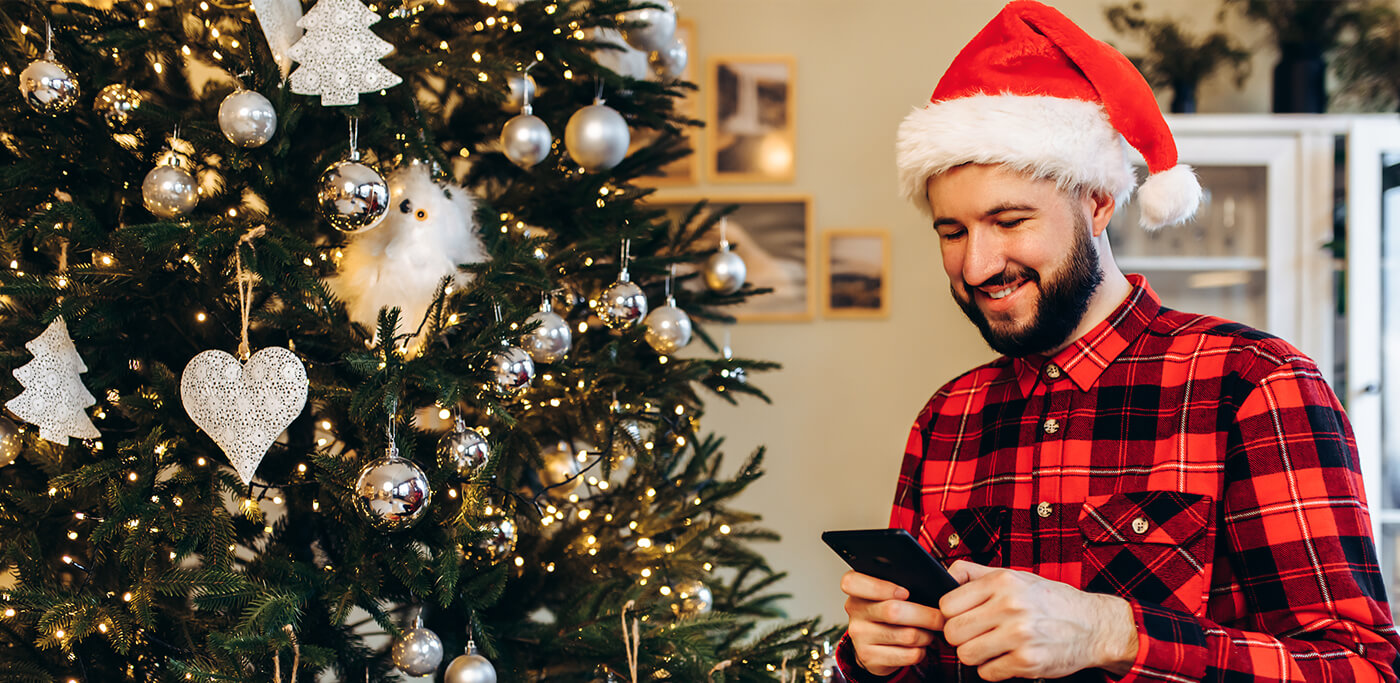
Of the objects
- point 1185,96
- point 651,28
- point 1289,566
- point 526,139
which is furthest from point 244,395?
point 1185,96

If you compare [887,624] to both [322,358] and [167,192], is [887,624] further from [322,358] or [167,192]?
[167,192]

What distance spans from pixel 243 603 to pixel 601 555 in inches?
19.2

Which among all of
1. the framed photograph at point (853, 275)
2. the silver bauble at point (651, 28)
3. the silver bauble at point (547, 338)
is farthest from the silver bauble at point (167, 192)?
the framed photograph at point (853, 275)

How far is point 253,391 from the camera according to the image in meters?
1.07

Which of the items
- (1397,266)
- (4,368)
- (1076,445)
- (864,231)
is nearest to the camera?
(1076,445)

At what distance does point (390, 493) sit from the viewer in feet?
3.37

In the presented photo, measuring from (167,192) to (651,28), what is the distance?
73cm

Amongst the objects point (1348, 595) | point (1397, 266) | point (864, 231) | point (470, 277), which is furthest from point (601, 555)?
point (1397, 266)

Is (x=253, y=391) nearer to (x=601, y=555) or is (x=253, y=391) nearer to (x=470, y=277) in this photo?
(x=470, y=277)

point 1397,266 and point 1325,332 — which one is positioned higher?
point 1397,266

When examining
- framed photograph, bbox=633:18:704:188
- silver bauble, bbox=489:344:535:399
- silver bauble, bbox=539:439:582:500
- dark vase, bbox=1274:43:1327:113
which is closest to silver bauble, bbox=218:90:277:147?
silver bauble, bbox=489:344:535:399

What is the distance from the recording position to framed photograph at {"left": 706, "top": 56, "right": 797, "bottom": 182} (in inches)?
99.3

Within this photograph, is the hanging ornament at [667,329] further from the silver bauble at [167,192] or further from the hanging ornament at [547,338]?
the silver bauble at [167,192]

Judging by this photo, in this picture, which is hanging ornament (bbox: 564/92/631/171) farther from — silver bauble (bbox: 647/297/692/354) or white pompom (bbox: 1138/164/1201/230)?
white pompom (bbox: 1138/164/1201/230)
